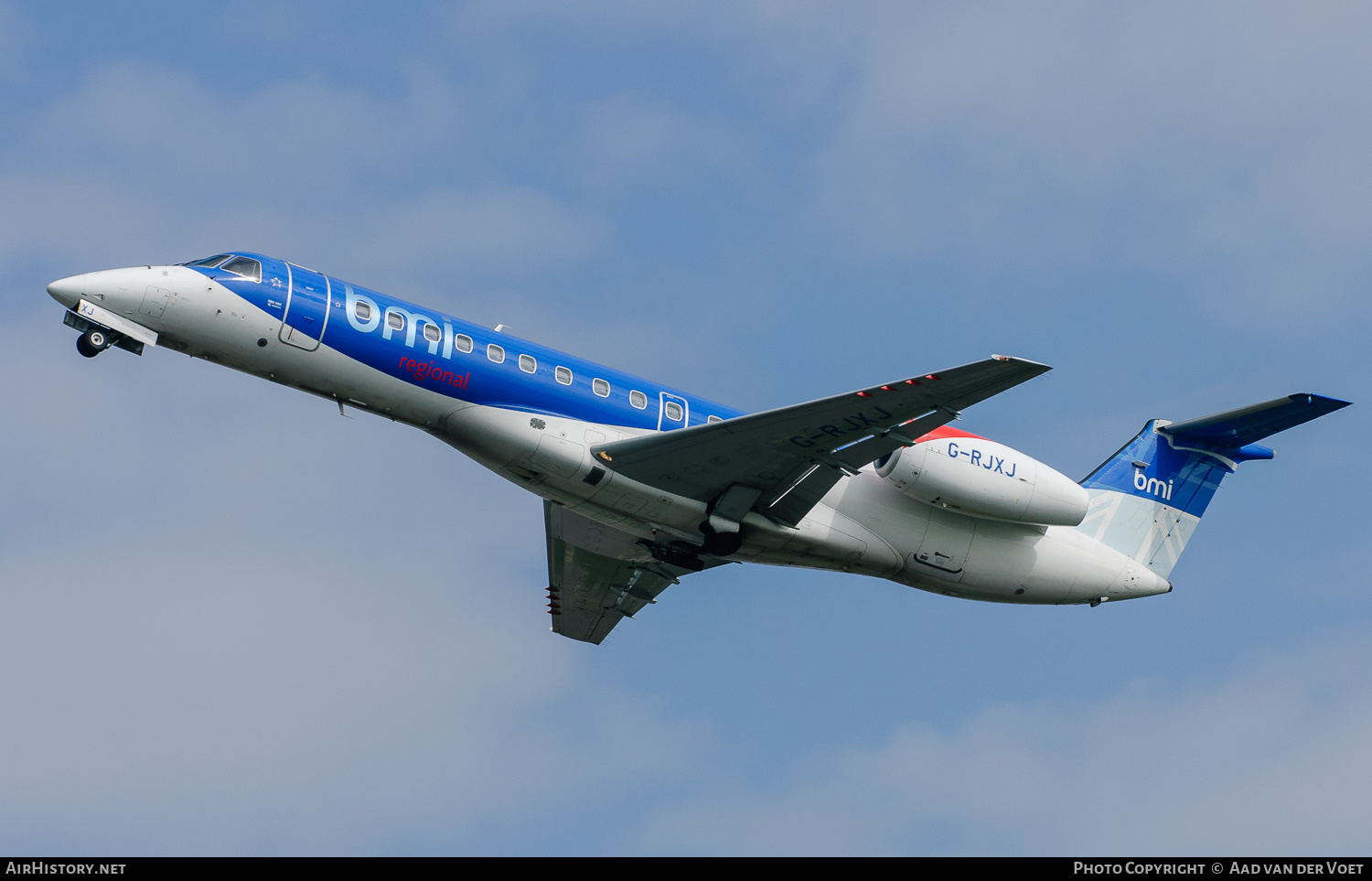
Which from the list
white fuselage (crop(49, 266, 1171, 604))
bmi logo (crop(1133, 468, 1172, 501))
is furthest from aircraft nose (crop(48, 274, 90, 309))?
bmi logo (crop(1133, 468, 1172, 501))

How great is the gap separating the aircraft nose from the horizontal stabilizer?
19.8m

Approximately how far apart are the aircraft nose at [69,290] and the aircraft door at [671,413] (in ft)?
29.7

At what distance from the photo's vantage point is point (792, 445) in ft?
72.8

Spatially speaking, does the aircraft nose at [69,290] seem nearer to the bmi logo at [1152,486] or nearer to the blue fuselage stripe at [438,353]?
the blue fuselage stripe at [438,353]

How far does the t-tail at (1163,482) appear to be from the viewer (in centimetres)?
2716

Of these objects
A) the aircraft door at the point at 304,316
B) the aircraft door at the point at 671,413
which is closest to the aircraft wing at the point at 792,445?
the aircraft door at the point at 671,413

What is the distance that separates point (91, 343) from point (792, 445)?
1067 centimetres

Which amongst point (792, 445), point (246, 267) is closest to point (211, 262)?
point (246, 267)

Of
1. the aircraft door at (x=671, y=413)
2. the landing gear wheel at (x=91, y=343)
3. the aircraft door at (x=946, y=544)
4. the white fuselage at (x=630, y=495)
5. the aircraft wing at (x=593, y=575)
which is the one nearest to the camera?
the landing gear wheel at (x=91, y=343)

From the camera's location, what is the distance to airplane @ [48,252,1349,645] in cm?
2127

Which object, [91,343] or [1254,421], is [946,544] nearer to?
[1254,421]

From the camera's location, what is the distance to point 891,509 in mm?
24500

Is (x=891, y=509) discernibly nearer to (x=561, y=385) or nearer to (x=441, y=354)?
(x=561, y=385)

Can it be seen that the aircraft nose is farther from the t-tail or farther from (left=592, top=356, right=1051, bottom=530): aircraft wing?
the t-tail
